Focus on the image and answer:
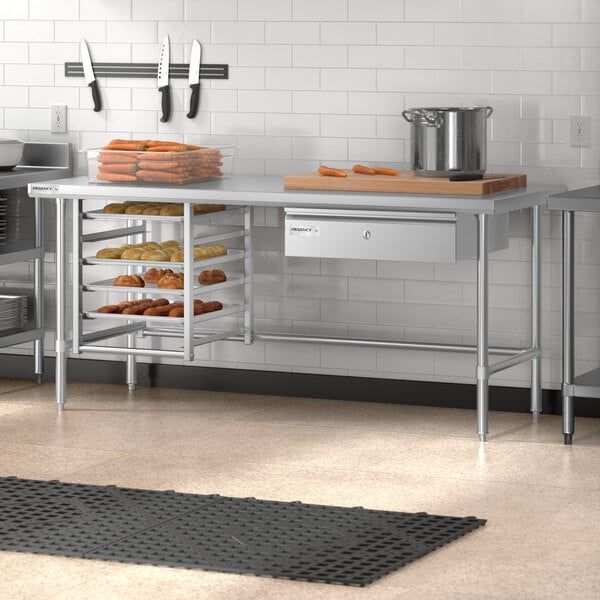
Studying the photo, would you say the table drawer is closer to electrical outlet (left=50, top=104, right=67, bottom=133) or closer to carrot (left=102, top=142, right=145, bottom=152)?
carrot (left=102, top=142, right=145, bottom=152)

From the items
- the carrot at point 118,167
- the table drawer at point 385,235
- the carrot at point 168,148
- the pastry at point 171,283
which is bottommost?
the pastry at point 171,283

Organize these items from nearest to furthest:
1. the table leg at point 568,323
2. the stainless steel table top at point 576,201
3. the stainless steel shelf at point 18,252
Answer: the stainless steel table top at point 576,201 < the table leg at point 568,323 < the stainless steel shelf at point 18,252

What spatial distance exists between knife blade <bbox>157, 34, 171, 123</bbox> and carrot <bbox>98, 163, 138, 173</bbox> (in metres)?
0.55

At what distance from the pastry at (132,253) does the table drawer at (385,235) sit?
0.70 meters

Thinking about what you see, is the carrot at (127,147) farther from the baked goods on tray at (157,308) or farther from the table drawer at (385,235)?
the table drawer at (385,235)

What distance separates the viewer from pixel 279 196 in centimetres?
567

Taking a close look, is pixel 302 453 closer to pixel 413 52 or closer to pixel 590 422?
pixel 590 422

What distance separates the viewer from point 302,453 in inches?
213

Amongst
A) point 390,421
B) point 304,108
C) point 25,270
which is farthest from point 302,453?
point 25,270

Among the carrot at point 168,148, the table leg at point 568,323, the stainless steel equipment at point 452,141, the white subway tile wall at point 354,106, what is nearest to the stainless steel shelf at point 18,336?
the white subway tile wall at point 354,106

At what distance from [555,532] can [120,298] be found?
2.92 metres

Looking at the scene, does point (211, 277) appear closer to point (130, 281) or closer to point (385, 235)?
point (130, 281)

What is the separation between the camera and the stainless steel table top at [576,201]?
17.3ft

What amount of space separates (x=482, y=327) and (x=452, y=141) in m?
0.73
